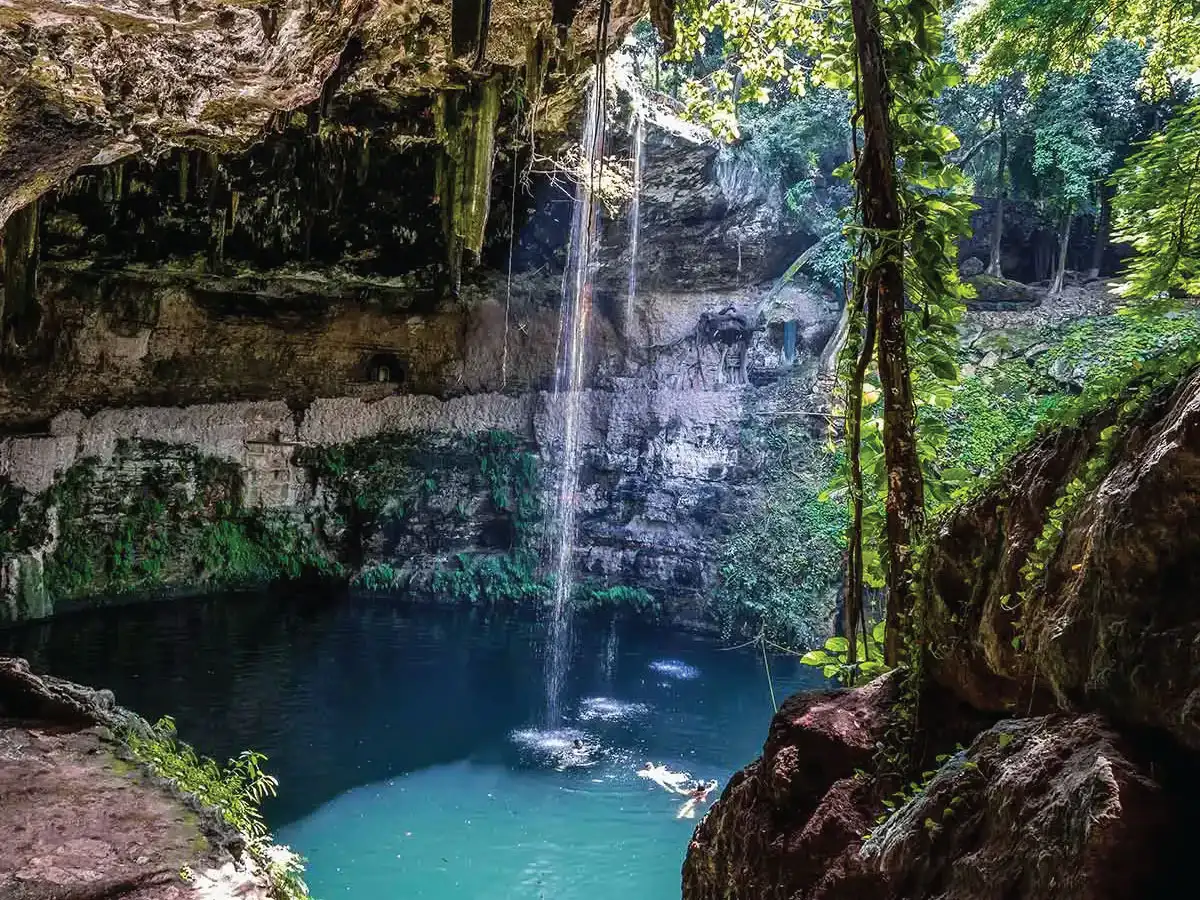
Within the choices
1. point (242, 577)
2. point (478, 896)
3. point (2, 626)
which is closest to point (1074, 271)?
point (478, 896)

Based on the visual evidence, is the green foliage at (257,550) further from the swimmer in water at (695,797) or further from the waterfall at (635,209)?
the swimmer in water at (695,797)

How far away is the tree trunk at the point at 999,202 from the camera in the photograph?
12914mm

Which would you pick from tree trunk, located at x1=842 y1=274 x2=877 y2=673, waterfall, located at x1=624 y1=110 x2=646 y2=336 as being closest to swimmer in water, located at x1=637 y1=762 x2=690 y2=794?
tree trunk, located at x1=842 y1=274 x2=877 y2=673

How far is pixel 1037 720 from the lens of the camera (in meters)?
1.67

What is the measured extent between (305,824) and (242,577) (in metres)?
7.41

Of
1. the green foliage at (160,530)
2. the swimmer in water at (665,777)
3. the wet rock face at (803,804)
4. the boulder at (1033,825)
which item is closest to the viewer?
the boulder at (1033,825)

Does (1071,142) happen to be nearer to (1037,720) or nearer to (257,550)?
(1037,720)

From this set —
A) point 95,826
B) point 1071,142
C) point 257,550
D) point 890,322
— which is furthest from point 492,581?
point 890,322

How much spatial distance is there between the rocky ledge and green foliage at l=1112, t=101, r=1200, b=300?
3.78 metres

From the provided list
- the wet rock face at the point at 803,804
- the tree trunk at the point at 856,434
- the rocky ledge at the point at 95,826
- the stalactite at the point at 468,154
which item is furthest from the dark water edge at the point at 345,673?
the tree trunk at the point at 856,434

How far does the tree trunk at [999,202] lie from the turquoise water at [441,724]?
24.8 feet

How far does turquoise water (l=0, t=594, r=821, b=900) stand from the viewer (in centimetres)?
610

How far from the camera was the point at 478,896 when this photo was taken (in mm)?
5664

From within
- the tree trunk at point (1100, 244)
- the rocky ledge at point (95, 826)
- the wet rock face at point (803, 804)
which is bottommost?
the rocky ledge at point (95, 826)
